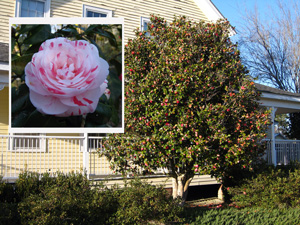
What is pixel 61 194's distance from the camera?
5.68 metres

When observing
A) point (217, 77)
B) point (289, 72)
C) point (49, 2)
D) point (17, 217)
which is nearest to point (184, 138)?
point (217, 77)

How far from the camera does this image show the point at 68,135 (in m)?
11.2

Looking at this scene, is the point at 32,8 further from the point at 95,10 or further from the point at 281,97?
the point at 281,97

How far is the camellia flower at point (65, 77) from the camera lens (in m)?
3.04

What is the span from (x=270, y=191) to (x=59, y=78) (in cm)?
671

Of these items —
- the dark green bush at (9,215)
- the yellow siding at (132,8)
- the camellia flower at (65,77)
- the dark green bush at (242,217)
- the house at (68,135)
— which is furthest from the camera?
the yellow siding at (132,8)

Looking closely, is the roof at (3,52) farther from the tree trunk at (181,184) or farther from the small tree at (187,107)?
the tree trunk at (181,184)

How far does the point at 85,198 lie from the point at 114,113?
116 inches

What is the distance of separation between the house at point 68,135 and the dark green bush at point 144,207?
288cm

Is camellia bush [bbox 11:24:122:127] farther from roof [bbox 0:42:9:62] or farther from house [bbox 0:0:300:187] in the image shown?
roof [bbox 0:42:9:62]

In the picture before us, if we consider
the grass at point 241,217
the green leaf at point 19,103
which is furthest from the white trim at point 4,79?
the green leaf at point 19,103

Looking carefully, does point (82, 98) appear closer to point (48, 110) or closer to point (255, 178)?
point (48, 110)

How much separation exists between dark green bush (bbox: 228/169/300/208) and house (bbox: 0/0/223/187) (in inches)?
101

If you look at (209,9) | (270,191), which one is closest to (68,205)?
(270,191)
